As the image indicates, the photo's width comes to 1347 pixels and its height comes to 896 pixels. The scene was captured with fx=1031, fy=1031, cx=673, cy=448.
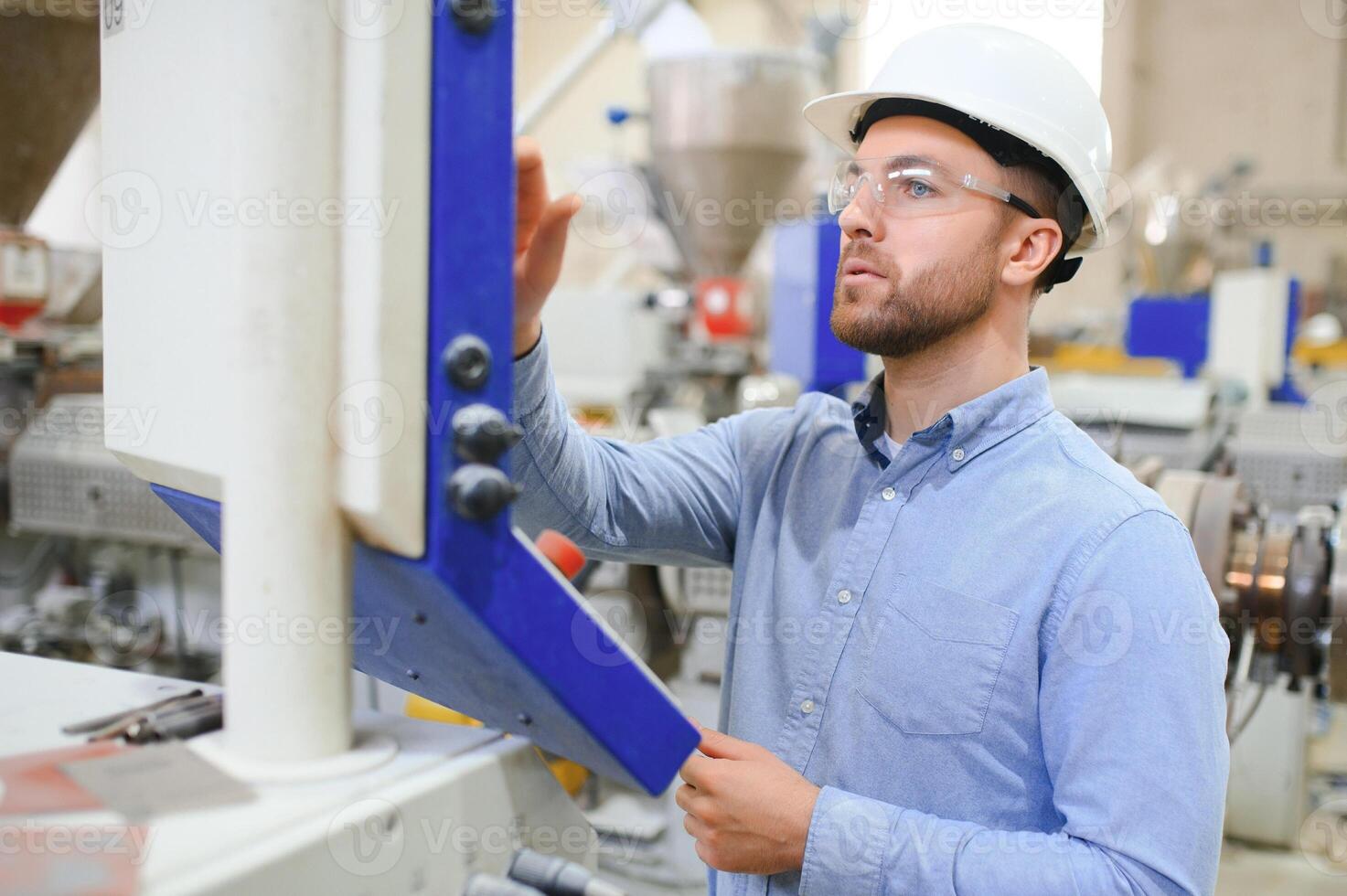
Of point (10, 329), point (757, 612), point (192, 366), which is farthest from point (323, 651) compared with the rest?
point (10, 329)

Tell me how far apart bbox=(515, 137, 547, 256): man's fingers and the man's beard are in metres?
0.36

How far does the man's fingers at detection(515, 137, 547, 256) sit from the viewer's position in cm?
69

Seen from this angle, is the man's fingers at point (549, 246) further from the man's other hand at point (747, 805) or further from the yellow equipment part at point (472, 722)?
the yellow equipment part at point (472, 722)

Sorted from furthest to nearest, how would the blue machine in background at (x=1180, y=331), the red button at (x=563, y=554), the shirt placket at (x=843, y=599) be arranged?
the blue machine in background at (x=1180, y=331), the red button at (x=563, y=554), the shirt placket at (x=843, y=599)

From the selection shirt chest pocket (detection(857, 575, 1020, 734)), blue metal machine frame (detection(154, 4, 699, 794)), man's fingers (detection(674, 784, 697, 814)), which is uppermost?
blue metal machine frame (detection(154, 4, 699, 794))

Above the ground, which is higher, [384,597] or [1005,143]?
[1005,143]

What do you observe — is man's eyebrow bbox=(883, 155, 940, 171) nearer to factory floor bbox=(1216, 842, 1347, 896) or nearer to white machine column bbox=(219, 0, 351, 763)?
white machine column bbox=(219, 0, 351, 763)

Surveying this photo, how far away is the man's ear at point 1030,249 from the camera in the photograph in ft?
3.32

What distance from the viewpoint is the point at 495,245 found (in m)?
0.56

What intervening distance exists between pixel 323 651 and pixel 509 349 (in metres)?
0.19

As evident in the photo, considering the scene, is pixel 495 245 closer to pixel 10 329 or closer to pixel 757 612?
pixel 757 612

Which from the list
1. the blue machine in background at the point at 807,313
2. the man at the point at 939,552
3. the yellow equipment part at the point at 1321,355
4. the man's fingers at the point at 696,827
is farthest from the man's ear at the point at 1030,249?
the yellow equipment part at the point at 1321,355

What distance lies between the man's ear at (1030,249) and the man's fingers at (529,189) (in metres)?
0.50

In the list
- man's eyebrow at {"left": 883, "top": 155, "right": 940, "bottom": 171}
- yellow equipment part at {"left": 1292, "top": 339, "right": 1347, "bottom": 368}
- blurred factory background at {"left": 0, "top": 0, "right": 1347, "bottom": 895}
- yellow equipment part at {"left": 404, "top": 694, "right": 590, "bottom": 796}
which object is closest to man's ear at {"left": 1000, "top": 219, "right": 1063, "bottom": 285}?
man's eyebrow at {"left": 883, "top": 155, "right": 940, "bottom": 171}
